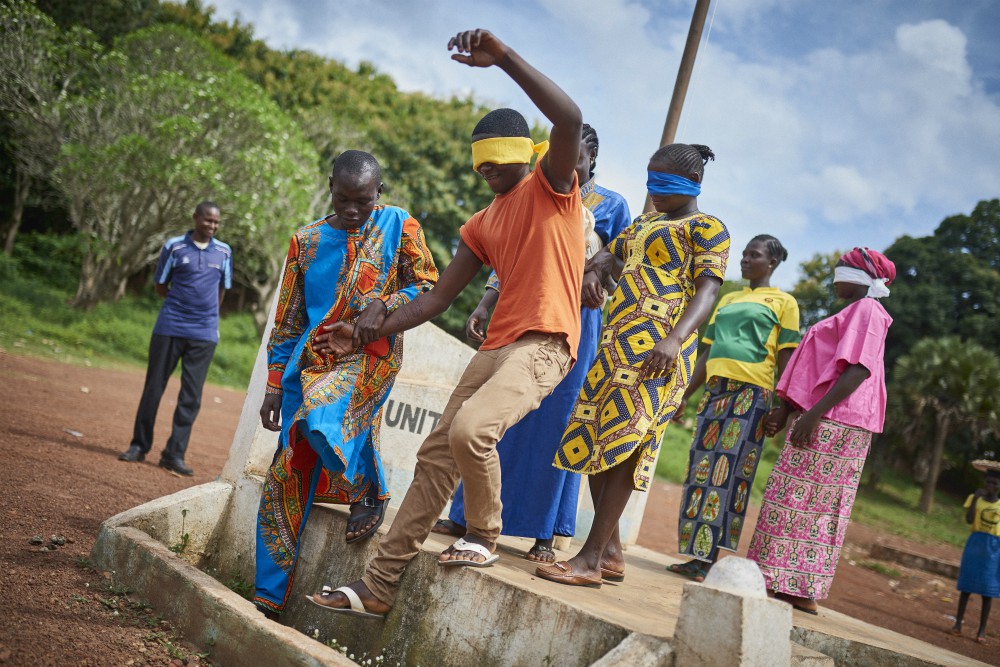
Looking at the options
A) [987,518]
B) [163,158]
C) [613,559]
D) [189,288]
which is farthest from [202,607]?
[163,158]

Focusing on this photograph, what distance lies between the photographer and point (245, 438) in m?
4.58

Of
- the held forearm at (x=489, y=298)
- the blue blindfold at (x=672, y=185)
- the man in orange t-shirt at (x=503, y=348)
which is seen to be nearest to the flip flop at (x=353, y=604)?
the man in orange t-shirt at (x=503, y=348)

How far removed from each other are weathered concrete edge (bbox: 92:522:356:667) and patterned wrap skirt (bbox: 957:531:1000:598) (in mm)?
6802

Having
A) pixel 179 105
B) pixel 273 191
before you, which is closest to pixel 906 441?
pixel 273 191

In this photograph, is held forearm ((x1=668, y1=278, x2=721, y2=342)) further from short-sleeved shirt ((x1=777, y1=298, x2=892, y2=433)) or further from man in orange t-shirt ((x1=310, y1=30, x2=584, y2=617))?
short-sleeved shirt ((x1=777, y1=298, x2=892, y2=433))

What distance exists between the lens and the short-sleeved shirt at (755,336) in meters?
4.61

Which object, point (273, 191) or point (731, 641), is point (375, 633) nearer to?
point (731, 641)

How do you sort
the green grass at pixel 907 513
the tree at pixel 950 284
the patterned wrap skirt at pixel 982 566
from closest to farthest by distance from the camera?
the patterned wrap skirt at pixel 982 566 → the green grass at pixel 907 513 → the tree at pixel 950 284

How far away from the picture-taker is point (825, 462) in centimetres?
418

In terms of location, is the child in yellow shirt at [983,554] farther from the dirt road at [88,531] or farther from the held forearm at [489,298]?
the held forearm at [489,298]

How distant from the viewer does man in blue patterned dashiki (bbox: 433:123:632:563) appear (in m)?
3.84

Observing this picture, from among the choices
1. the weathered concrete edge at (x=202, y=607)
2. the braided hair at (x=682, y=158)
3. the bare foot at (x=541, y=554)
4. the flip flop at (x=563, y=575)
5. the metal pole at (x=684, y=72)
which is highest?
the metal pole at (x=684, y=72)

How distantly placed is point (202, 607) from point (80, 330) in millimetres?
13880

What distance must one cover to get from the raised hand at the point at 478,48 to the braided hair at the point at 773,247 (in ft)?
9.25
